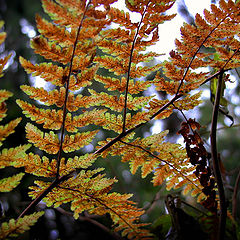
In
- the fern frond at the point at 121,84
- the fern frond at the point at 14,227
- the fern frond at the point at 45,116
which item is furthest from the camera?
the fern frond at the point at 121,84

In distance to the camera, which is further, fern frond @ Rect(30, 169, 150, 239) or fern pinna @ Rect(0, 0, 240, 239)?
fern frond @ Rect(30, 169, 150, 239)

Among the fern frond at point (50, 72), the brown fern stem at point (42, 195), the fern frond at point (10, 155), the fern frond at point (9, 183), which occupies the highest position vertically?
the fern frond at point (50, 72)

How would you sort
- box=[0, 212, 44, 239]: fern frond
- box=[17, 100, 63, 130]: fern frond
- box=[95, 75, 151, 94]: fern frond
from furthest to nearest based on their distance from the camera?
box=[95, 75, 151, 94]: fern frond, box=[17, 100, 63, 130]: fern frond, box=[0, 212, 44, 239]: fern frond

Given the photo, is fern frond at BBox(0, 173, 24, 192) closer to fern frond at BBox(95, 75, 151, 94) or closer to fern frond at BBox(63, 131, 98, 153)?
fern frond at BBox(63, 131, 98, 153)

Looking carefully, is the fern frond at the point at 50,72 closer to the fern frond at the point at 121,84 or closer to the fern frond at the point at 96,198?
the fern frond at the point at 121,84

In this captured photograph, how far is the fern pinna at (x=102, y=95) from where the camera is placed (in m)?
0.49

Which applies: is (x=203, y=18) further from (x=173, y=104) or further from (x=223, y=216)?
(x=223, y=216)

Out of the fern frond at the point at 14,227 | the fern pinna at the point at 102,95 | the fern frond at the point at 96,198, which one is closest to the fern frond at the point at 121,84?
the fern pinna at the point at 102,95

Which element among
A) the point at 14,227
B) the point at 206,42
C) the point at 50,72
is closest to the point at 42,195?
the point at 14,227

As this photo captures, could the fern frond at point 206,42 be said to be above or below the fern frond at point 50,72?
below

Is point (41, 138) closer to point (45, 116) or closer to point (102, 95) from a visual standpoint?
point (45, 116)

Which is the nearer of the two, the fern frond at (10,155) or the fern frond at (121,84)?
the fern frond at (10,155)

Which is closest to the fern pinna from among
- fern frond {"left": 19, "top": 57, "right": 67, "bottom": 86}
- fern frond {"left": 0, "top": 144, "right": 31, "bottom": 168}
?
fern frond {"left": 19, "top": 57, "right": 67, "bottom": 86}

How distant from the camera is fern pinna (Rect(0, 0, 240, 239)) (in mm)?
490
